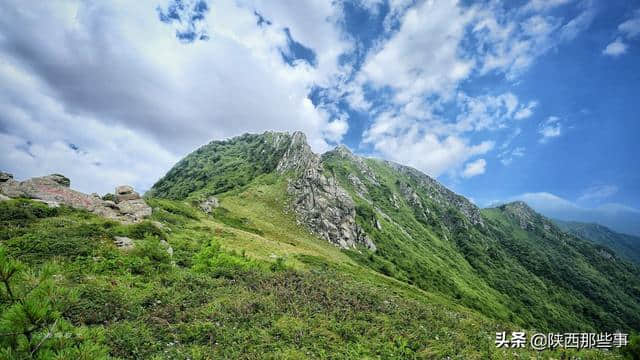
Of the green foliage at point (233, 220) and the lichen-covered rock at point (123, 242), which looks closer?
the lichen-covered rock at point (123, 242)

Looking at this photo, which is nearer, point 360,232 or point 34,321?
point 34,321

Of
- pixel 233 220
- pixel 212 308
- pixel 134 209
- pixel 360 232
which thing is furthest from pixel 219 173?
pixel 212 308

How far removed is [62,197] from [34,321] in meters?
43.6

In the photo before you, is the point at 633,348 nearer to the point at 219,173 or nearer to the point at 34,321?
the point at 34,321

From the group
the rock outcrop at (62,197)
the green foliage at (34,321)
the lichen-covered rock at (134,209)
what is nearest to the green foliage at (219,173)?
the lichen-covered rock at (134,209)

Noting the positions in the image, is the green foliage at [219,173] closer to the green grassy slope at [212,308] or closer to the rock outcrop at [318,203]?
the rock outcrop at [318,203]

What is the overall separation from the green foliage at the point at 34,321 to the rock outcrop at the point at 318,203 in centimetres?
8076

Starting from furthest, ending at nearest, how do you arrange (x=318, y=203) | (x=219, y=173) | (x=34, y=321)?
(x=219, y=173) → (x=318, y=203) → (x=34, y=321)

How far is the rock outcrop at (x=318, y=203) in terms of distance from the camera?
90.3 meters

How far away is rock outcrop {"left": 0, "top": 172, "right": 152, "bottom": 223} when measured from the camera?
125 feet

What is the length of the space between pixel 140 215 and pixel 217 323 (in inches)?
1295

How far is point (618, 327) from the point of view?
6924 inches

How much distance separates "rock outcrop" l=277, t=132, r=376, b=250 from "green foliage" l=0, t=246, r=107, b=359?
3180 inches

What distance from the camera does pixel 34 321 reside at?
5.59m
